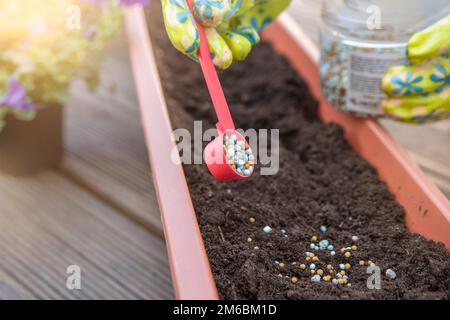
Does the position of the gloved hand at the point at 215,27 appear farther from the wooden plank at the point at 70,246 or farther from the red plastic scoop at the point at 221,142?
the wooden plank at the point at 70,246

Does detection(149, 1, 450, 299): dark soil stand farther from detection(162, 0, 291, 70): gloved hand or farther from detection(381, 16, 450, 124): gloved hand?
A: detection(162, 0, 291, 70): gloved hand

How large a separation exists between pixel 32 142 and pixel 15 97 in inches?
7.1

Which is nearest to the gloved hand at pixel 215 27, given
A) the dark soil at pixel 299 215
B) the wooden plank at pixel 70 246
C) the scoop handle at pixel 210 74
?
the scoop handle at pixel 210 74

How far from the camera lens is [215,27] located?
80cm

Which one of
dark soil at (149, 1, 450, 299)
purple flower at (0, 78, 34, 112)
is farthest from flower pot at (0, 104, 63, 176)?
dark soil at (149, 1, 450, 299)

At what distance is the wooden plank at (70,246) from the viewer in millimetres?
947

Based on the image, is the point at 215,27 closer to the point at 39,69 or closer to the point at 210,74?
the point at 210,74

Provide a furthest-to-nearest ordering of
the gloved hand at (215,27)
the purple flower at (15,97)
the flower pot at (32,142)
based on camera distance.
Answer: the flower pot at (32,142) < the purple flower at (15,97) < the gloved hand at (215,27)

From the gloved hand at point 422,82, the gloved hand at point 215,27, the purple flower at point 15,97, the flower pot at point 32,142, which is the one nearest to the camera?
the gloved hand at point 215,27

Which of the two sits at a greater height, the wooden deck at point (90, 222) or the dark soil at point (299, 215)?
the dark soil at point (299, 215)

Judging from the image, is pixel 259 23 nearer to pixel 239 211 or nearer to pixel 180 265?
pixel 239 211

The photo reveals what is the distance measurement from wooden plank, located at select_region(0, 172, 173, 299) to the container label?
0.42 metres

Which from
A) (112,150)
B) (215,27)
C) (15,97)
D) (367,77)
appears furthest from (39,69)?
(367,77)
